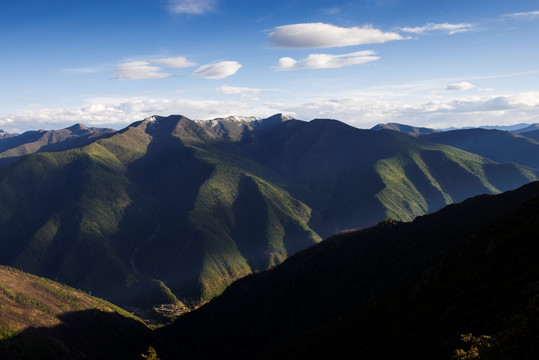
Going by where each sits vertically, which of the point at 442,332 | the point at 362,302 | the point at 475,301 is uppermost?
the point at 475,301

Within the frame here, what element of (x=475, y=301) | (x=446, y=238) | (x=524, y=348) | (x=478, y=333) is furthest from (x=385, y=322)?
(x=446, y=238)

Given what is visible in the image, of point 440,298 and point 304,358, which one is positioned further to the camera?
point 304,358

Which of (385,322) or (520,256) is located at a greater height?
(520,256)

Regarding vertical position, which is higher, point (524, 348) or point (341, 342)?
point (524, 348)

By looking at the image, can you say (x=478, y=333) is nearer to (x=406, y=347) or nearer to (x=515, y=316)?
(x=515, y=316)

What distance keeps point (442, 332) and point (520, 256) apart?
23.3 meters

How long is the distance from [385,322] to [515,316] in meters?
45.4

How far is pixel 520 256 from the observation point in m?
72.2

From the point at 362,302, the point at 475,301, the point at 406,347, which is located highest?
the point at 475,301

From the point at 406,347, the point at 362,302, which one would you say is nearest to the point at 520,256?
the point at 406,347

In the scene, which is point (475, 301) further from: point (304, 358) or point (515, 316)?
point (304, 358)

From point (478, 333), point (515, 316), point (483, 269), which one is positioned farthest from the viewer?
point (483, 269)

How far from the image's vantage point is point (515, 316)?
48844mm

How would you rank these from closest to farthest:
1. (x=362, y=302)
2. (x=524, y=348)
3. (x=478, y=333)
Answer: (x=524, y=348) < (x=478, y=333) < (x=362, y=302)
